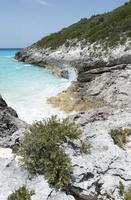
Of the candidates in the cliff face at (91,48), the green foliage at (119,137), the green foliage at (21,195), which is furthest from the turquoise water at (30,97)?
the green foliage at (21,195)

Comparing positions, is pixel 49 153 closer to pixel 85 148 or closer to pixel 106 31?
pixel 85 148

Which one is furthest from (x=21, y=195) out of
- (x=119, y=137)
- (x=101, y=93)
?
(x=101, y=93)

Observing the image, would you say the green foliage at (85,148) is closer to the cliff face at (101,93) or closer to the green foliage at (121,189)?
the cliff face at (101,93)

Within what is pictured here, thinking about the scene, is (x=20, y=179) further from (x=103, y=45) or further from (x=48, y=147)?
(x=103, y=45)

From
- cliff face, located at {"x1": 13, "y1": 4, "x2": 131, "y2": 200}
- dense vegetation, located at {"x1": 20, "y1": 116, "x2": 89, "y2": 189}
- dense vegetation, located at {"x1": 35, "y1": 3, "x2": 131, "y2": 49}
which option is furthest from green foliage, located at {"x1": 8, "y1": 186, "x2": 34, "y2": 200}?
dense vegetation, located at {"x1": 35, "y1": 3, "x2": 131, "y2": 49}

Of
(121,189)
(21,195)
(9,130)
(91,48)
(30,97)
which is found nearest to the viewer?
(21,195)

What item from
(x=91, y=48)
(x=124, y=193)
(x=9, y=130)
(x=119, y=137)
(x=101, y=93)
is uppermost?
(x=119, y=137)

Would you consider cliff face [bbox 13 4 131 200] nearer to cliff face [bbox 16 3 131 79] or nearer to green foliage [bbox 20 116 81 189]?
cliff face [bbox 16 3 131 79]

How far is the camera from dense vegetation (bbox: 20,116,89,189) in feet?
29.4

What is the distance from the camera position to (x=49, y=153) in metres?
9.42

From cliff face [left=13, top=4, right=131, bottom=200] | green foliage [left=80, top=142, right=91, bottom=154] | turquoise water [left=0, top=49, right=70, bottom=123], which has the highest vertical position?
green foliage [left=80, top=142, right=91, bottom=154]

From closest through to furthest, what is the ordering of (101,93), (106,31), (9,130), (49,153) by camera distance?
(49,153) < (9,130) < (101,93) < (106,31)

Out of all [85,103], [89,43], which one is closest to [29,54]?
[89,43]

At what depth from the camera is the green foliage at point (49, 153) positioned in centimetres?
895
